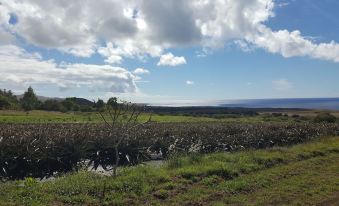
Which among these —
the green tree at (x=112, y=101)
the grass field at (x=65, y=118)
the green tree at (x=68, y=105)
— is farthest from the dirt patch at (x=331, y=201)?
the green tree at (x=68, y=105)

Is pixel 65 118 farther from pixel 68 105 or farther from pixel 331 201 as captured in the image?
pixel 331 201

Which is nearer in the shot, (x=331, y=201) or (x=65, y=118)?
(x=331, y=201)

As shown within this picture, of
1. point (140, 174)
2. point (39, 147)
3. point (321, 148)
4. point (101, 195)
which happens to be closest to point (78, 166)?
point (39, 147)

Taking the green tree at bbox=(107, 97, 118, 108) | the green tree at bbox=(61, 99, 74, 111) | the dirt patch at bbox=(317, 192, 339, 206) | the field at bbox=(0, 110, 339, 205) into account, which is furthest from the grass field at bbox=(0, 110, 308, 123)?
the dirt patch at bbox=(317, 192, 339, 206)

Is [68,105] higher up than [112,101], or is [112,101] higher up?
[68,105]

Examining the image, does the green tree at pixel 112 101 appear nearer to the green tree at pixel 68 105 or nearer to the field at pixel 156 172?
the field at pixel 156 172

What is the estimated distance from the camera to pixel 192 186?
38.9 feet

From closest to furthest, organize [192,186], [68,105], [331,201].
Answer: [331,201]
[192,186]
[68,105]

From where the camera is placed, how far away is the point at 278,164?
56.2 feet

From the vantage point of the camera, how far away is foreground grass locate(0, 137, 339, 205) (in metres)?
9.84

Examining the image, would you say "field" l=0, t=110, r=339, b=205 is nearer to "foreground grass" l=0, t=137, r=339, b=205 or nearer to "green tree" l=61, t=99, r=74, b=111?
"foreground grass" l=0, t=137, r=339, b=205

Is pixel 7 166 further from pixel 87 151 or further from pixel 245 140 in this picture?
pixel 245 140

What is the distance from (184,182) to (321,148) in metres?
12.7

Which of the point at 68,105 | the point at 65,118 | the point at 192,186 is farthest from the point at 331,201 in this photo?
the point at 68,105
